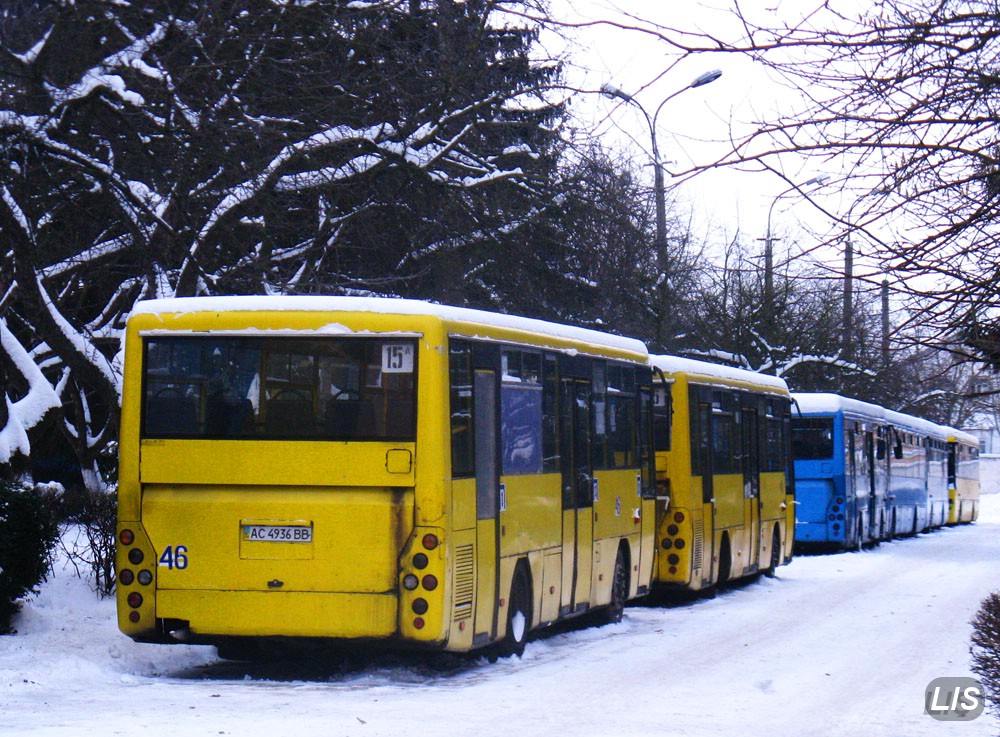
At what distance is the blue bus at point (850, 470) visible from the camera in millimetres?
31578

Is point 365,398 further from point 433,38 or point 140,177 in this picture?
point 433,38

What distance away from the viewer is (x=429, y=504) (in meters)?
11.7

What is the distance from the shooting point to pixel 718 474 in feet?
71.2

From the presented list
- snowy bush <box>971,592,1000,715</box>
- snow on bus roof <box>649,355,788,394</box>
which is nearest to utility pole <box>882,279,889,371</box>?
snowy bush <box>971,592,1000,715</box>

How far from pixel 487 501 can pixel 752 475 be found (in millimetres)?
11651

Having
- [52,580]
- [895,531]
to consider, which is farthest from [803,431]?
[52,580]

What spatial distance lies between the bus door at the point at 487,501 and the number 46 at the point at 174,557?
90.6 inches

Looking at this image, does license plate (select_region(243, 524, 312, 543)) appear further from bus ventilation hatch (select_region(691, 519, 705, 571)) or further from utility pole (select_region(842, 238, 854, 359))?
bus ventilation hatch (select_region(691, 519, 705, 571))

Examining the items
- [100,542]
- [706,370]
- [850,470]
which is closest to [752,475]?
[706,370]

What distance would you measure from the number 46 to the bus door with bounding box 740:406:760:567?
12766mm

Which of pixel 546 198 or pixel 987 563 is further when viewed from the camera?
pixel 987 563

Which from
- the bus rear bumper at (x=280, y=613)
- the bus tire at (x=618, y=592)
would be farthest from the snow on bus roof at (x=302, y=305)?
the bus tire at (x=618, y=592)

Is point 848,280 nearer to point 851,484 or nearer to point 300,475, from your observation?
point 300,475

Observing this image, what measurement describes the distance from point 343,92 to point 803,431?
49.3 ft
